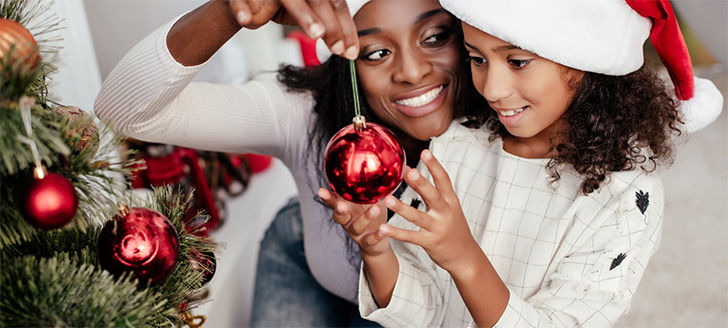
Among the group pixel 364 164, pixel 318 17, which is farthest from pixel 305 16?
pixel 364 164

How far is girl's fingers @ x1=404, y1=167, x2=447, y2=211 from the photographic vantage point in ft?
1.82

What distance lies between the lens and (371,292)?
0.78 meters

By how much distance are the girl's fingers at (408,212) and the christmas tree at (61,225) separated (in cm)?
20

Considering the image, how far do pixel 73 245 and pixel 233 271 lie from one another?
0.85 meters

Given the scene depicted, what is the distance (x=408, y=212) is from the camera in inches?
22.1

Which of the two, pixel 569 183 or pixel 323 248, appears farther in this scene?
pixel 323 248

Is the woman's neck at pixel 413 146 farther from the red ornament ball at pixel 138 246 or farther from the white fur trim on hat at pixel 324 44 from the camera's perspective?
the red ornament ball at pixel 138 246

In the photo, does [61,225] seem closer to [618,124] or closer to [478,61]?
[478,61]

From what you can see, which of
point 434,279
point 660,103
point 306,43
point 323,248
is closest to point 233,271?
point 323,248

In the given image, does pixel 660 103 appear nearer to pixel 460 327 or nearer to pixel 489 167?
pixel 489 167

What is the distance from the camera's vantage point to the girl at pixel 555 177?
2.23ft

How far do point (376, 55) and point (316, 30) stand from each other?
0.36m

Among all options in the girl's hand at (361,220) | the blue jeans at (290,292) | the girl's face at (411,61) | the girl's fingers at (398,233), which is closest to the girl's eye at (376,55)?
the girl's face at (411,61)

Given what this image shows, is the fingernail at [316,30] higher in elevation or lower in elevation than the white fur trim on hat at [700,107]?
higher
